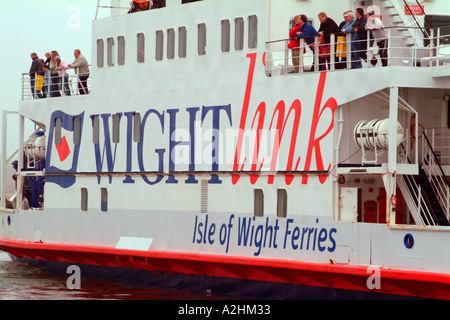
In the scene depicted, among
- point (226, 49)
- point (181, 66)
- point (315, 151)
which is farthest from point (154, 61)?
point (315, 151)

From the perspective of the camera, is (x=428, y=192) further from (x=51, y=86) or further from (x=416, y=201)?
(x=51, y=86)

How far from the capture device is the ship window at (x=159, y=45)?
21891 millimetres

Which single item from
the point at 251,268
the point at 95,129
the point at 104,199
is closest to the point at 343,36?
the point at 251,268

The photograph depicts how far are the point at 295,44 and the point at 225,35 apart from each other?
1.82 metres

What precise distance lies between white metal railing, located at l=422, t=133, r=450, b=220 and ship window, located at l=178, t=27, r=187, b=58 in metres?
5.75

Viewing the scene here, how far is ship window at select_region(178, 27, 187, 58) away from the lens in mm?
21406

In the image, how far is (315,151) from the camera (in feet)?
61.5

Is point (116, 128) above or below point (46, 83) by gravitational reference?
below

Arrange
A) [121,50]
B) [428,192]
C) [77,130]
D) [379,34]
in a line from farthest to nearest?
[77,130] < [121,50] < [379,34] < [428,192]

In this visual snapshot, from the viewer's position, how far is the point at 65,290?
2267 cm

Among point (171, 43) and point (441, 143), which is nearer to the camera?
point (441, 143)

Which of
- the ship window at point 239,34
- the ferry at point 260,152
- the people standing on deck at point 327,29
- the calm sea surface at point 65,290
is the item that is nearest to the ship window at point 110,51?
the ferry at point 260,152

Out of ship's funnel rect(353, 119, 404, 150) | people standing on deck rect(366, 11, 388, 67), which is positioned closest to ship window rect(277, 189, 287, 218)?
ship's funnel rect(353, 119, 404, 150)

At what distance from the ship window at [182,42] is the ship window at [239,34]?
5.06 ft
